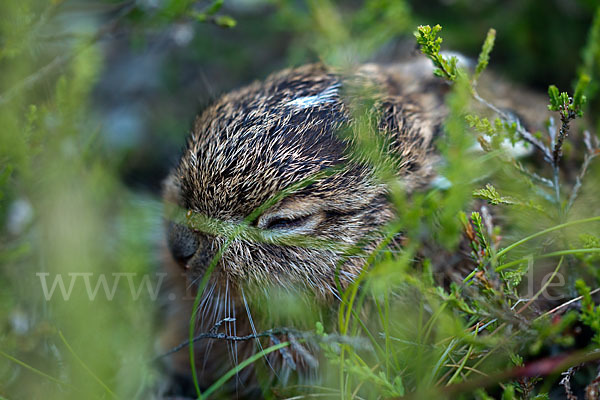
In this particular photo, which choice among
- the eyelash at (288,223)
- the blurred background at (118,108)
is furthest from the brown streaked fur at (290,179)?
the blurred background at (118,108)

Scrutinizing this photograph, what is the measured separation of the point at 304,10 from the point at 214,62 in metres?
0.79

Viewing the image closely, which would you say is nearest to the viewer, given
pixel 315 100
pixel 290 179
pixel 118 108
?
pixel 290 179

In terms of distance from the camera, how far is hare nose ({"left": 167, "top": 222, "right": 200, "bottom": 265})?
199 cm

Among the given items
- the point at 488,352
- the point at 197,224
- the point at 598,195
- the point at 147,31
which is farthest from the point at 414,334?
the point at 147,31

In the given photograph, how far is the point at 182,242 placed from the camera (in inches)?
79.0

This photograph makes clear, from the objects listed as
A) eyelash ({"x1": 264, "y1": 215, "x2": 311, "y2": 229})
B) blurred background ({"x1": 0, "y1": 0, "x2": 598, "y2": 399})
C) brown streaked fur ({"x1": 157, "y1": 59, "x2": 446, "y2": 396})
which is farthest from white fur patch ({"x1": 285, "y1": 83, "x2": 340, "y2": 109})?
blurred background ({"x1": 0, "y1": 0, "x2": 598, "y2": 399})

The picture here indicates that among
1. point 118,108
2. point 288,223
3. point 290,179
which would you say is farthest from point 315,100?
point 118,108

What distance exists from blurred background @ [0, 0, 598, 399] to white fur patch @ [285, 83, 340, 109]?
625mm

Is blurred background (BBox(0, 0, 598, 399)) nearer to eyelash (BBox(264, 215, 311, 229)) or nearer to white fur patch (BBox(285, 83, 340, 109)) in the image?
white fur patch (BBox(285, 83, 340, 109))

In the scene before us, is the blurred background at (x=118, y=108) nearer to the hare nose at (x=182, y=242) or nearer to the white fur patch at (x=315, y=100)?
the hare nose at (x=182, y=242)

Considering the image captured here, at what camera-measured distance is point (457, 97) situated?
1410 millimetres

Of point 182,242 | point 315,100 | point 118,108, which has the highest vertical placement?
point 118,108

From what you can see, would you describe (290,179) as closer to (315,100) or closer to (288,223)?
(288,223)

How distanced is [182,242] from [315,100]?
788 mm
